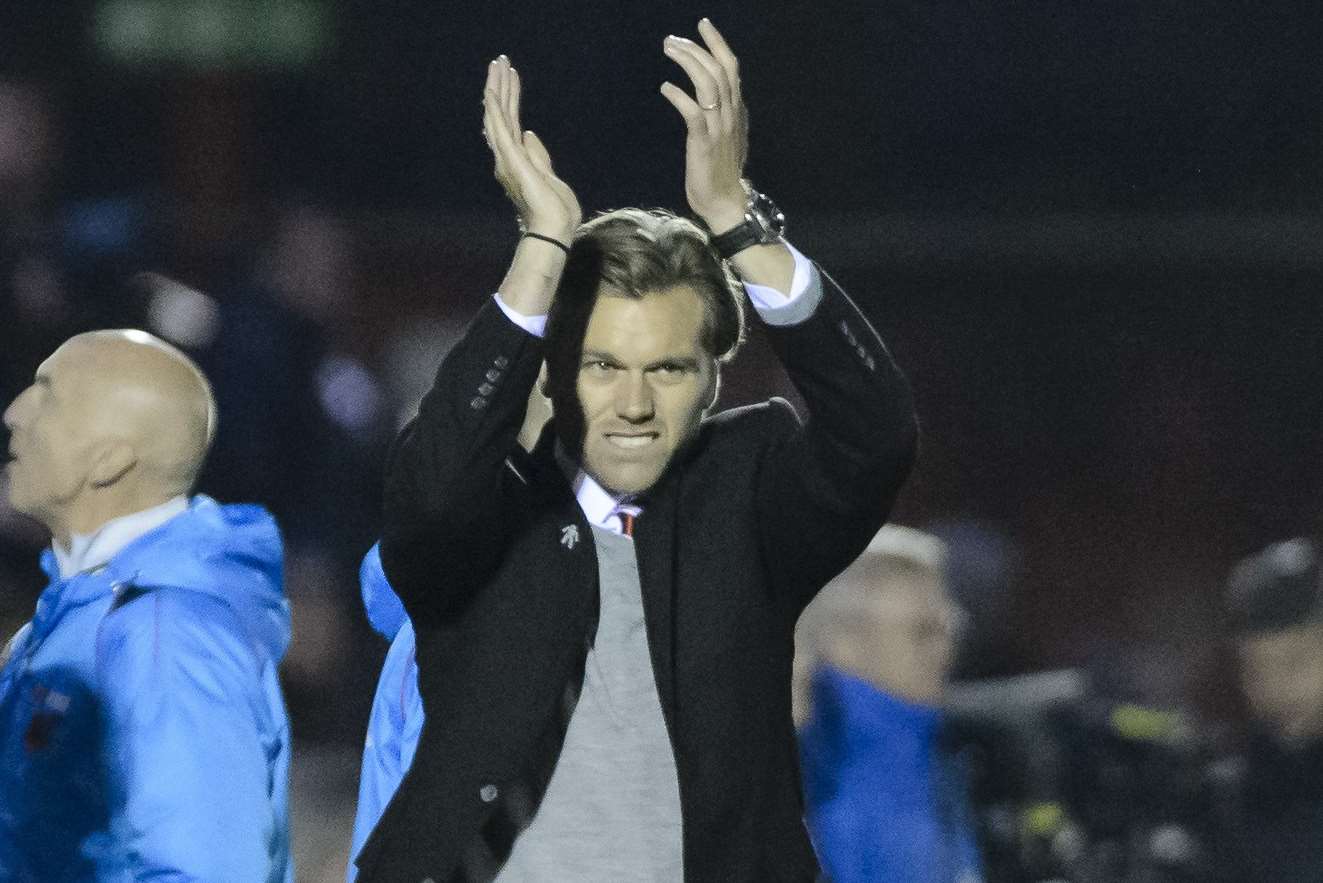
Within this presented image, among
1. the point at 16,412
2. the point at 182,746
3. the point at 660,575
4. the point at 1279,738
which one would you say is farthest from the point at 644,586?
the point at 1279,738

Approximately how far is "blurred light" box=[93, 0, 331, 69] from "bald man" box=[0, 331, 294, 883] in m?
4.77

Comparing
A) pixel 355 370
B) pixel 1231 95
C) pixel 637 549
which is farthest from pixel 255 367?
pixel 637 549

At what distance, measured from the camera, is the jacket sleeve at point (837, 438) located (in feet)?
6.43

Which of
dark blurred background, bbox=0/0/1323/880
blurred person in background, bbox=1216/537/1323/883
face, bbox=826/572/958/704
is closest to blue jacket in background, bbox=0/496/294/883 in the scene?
face, bbox=826/572/958/704

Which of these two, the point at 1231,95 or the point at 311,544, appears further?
the point at 1231,95

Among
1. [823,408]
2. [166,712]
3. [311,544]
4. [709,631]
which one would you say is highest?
[823,408]

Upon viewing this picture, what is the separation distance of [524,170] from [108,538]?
2.99 feet

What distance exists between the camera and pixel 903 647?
374 centimetres

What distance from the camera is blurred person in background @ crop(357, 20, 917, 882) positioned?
1.96 m

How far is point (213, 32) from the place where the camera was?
7.29 m

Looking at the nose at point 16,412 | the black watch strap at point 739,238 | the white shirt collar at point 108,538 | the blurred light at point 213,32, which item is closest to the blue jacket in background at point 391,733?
the white shirt collar at point 108,538

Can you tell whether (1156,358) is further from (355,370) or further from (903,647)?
(903,647)

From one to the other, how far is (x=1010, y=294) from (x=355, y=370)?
218cm

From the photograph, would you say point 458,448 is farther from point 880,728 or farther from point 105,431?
point 880,728
